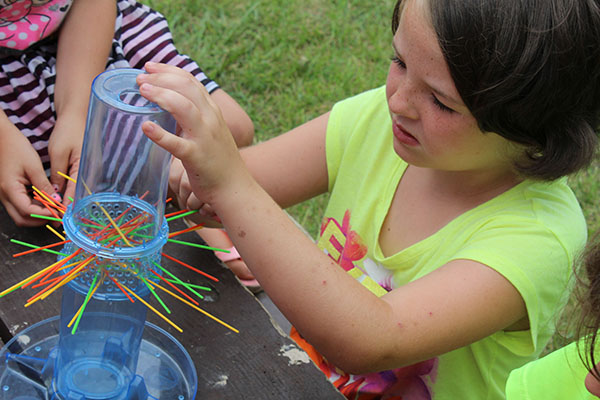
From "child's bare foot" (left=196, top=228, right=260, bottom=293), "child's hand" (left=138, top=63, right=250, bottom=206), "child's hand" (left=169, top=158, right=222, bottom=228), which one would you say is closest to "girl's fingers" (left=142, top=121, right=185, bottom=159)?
"child's hand" (left=138, top=63, right=250, bottom=206)

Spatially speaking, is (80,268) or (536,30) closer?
(80,268)

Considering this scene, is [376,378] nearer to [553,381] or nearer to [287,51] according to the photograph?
[553,381]

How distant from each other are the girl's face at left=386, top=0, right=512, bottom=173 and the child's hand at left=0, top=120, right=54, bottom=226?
57 cm

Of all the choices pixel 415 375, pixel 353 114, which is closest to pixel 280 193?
pixel 353 114

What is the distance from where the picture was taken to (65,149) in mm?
1269

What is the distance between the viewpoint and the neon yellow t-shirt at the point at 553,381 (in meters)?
0.95

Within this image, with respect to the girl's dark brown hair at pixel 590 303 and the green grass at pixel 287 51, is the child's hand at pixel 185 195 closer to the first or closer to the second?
the girl's dark brown hair at pixel 590 303

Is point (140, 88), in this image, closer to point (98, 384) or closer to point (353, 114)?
point (98, 384)

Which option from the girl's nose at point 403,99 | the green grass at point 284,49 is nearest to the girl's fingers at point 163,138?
the girl's nose at point 403,99

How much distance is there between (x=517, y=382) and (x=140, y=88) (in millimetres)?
627

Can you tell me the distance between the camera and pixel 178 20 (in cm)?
289

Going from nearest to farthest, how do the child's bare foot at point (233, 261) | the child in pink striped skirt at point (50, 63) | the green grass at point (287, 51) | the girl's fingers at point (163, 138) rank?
the girl's fingers at point (163, 138)
the child in pink striped skirt at point (50, 63)
the child's bare foot at point (233, 261)
the green grass at point (287, 51)

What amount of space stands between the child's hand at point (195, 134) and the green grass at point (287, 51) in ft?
5.37

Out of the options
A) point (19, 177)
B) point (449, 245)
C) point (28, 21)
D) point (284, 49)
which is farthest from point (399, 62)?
point (284, 49)
